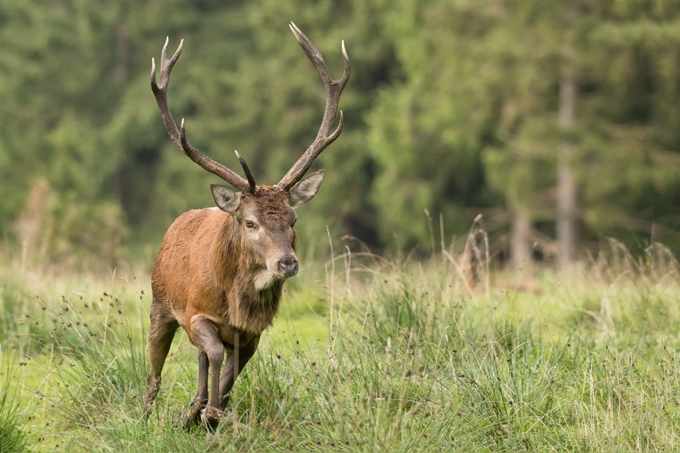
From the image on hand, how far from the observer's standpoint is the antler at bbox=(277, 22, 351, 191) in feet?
17.0

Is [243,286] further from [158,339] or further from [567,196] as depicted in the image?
[567,196]

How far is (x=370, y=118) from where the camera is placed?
79.6 ft

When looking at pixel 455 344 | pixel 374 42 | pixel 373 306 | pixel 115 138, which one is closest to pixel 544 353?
pixel 455 344

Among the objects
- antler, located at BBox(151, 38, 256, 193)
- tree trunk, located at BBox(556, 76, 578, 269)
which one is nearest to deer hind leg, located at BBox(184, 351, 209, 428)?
antler, located at BBox(151, 38, 256, 193)

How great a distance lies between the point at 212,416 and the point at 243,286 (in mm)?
796

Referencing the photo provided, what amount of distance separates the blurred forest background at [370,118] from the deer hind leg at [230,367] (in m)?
5.80

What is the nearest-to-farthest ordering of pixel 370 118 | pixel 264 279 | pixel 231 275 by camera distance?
pixel 264 279
pixel 231 275
pixel 370 118

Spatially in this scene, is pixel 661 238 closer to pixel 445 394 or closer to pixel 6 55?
pixel 445 394

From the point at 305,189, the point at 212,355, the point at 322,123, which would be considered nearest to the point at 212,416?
the point at 212,355

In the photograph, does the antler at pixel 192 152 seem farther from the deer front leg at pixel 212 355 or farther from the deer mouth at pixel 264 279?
the deer front leg at pixel 212 355

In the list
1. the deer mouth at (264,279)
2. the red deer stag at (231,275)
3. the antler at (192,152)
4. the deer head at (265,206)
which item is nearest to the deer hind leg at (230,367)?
the red deer stag at (231,275)

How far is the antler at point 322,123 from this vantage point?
5.17 m

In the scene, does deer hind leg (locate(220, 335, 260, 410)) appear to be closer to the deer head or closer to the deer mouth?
the deer mouth

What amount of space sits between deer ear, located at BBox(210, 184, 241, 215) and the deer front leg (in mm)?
698
